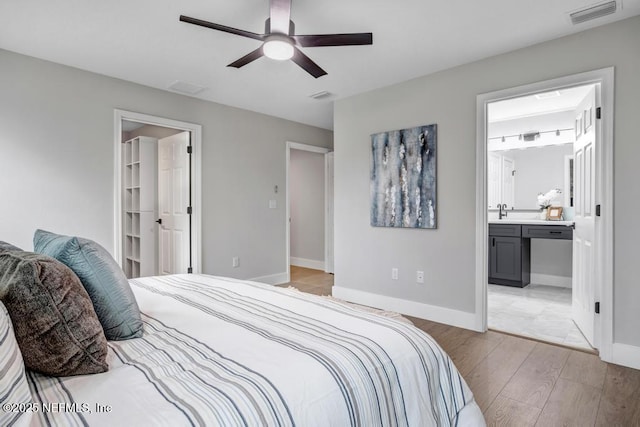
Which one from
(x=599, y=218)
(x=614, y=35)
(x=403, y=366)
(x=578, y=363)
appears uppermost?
(x=614, y=35)

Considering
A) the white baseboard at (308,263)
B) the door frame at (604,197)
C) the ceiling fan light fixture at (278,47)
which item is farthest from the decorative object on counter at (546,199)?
the ceiling fan light fixture at (278,47)

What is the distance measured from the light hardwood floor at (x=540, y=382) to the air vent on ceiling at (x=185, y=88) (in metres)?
3.42

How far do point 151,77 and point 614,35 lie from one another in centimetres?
388

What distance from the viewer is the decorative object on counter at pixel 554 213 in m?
4.74

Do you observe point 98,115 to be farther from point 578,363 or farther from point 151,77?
point 578,363

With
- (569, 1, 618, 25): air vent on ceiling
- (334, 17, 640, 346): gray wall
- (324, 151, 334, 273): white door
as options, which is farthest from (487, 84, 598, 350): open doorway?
(324, 151, 334, 273): white door

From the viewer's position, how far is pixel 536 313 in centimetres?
364

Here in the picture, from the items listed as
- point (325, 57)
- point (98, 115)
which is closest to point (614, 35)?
point (325, 57)

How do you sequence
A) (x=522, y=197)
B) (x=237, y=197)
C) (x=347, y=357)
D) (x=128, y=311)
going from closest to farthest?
(x=347, y=357) < (x=128, y=311) < (x=237, y=197) < (x=522, y=197)

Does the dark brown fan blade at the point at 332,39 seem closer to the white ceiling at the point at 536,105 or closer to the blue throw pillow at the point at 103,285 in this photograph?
the blue throw pillow at the point at 103,285

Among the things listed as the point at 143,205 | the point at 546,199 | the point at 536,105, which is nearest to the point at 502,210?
the point at 546,199

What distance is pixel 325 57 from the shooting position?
10.1ft

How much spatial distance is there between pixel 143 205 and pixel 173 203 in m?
0.77

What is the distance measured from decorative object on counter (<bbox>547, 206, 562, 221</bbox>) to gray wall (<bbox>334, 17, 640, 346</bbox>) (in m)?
2.39
